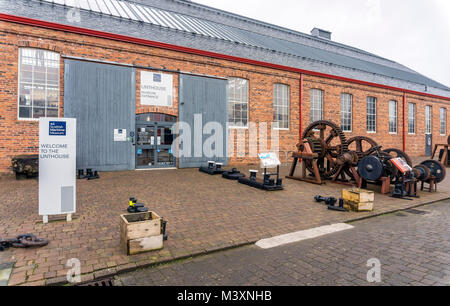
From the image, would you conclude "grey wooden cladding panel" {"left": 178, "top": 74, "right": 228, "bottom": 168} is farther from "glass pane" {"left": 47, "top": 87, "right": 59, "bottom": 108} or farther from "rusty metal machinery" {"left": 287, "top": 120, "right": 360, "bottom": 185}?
"glass pane" {"left": 47, "top": 87, "right": 59, "bottom": 108}

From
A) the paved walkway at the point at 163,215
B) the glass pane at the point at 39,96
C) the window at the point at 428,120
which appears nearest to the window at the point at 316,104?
the paved walkway at the point at 163,215

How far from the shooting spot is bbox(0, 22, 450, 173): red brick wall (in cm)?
987

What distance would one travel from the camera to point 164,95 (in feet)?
41.5

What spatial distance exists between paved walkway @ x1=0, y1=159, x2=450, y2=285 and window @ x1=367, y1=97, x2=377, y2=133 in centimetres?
1167

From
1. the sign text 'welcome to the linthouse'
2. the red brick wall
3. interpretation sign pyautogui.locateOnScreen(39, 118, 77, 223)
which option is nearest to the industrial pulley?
the red brick wall

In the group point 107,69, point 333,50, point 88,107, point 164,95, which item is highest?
point 333,50

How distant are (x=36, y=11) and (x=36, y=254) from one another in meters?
10.9

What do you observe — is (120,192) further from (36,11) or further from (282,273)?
(36,11)

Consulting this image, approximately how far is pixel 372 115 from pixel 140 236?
70.4 ft

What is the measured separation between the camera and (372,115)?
67.9 ft

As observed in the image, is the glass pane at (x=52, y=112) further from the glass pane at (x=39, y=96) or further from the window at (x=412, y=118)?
the window at (x=412, y=118)

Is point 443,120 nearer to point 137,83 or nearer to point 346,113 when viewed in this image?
point 346,113

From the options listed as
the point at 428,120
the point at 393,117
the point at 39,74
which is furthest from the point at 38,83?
the point at 428,120
